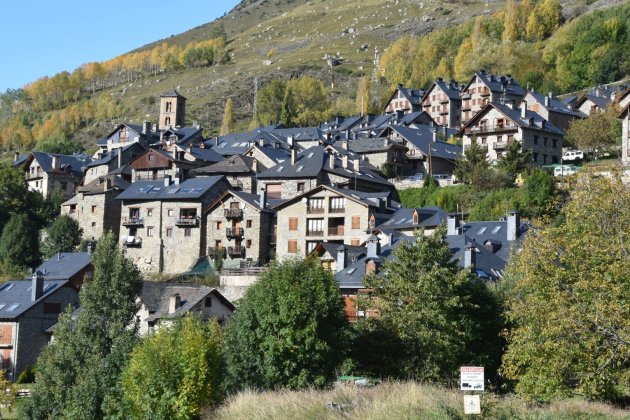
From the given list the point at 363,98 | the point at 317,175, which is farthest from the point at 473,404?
the point at 363,98

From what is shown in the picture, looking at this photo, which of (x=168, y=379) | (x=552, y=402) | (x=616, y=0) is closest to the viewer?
(x=552, y=402)

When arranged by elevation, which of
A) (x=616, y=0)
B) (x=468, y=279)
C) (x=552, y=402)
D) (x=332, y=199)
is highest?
(x=616, y=0)

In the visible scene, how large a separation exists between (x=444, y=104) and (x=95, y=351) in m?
77.5

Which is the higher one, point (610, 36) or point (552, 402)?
point (610, 36)

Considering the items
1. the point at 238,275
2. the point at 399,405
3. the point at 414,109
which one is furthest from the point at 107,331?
the point at 414,109

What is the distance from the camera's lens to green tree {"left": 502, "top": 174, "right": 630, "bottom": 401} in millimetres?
31797

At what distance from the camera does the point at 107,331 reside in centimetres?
5284

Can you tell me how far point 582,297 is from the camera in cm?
3338

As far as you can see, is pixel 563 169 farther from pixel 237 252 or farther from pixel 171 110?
pixel 171 110

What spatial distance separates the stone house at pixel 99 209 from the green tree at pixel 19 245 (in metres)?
4.47

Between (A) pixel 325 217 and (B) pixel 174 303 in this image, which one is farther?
(A) pixel 325 217

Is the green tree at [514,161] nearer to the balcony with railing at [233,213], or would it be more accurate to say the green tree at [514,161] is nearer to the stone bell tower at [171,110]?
the balcony with railing at [233,213]

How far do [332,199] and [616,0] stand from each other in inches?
4755

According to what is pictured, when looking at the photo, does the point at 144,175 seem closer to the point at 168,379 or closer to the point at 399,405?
the point at 168,379
